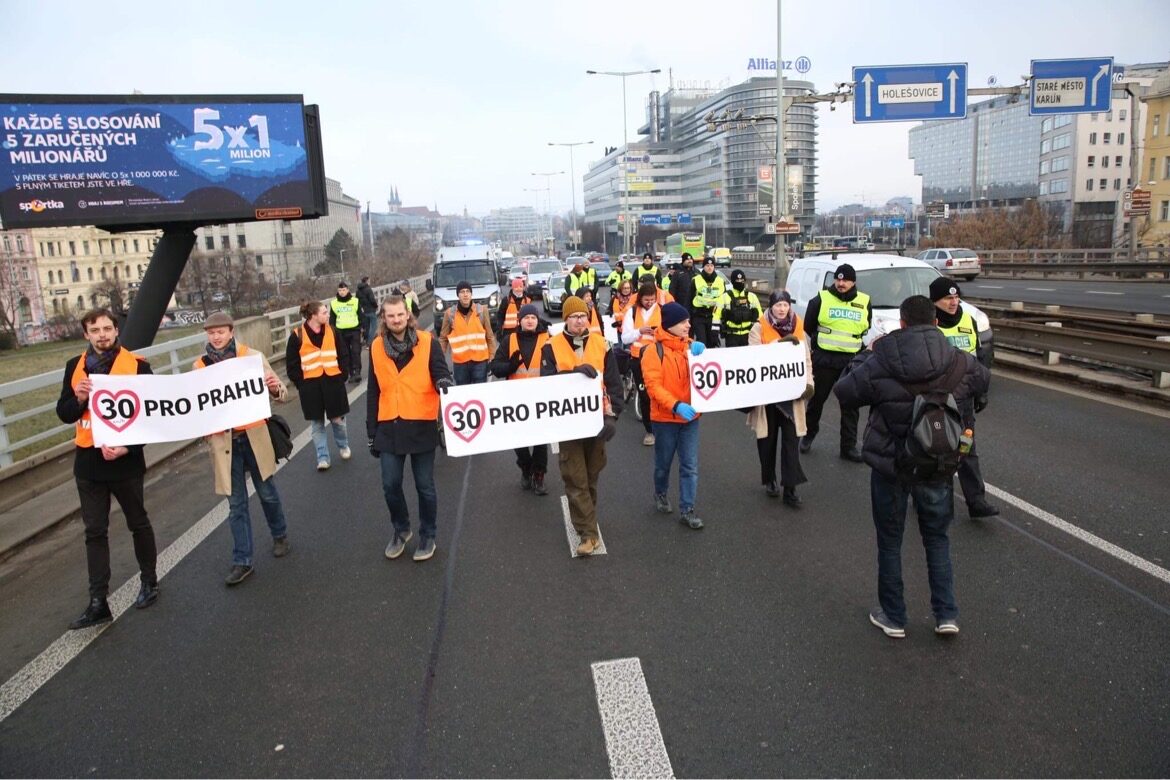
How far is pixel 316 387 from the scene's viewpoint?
28.6ft

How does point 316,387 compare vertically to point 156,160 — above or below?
below

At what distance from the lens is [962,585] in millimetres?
5008

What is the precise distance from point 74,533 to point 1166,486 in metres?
9.84

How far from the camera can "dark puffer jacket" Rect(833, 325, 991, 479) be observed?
413 cm

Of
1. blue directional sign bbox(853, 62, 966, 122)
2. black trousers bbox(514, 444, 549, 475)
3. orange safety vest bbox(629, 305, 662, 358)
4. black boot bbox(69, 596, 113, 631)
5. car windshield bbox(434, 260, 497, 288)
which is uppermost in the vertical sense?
blue directional sign bbox(853, 62, 966, 122)

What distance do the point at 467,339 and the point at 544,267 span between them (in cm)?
2552

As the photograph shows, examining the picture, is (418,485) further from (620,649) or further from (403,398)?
(620,649)

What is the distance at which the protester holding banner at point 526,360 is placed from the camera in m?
7.33

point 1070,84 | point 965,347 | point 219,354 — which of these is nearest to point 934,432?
point 965,347

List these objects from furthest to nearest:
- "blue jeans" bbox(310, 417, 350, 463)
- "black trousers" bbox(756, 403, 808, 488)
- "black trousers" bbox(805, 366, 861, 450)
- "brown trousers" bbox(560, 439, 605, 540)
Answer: "blue jeans" bbox(310, 417, 350, 463), "black trousers" bbox(805, 366, 861, 450), "black trousers" bbox(756, 403, 808, 488), "brown trousers" bbox(560, 439, 605, 540)

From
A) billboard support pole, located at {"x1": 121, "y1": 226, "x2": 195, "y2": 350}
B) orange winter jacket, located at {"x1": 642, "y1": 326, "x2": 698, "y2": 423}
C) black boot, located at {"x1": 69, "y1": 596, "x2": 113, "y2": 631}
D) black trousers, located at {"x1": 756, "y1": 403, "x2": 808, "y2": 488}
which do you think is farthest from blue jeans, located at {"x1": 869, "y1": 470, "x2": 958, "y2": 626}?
billboard support pole, located at {"x1": 121, "y1": 226, "x2": 195, "y2": 350}

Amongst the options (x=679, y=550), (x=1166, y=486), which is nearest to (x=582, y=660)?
(x=679, y=550)

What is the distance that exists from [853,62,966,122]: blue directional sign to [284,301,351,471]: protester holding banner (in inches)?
654

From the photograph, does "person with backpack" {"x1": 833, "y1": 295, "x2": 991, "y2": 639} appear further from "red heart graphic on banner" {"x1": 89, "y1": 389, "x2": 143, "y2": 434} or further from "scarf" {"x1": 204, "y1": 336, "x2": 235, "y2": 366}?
"red heart graphic on banner" {"x1": 89, "y1": 389, "x2": 143, "y2": 434}
